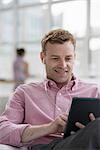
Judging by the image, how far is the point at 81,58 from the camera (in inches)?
262

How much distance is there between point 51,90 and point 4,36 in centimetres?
647

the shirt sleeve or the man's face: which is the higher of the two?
the man's face

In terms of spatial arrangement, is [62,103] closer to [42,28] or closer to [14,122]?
[14,122]

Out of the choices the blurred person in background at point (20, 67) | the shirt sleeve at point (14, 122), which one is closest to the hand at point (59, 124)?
the shirt sleeve at point (14, 122)

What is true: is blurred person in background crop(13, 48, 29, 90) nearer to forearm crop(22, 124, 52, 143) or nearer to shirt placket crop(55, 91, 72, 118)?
shirt placket crop(55, 91, 72, 118)

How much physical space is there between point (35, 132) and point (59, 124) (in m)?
0.14

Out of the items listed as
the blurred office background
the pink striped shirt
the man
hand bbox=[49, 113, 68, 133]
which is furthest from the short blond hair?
the blurred office background

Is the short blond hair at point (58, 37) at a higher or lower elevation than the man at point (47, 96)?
higher

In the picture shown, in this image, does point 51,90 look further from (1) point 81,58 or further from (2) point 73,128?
(1) point 81,58

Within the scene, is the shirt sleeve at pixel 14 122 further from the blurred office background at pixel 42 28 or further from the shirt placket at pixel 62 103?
the blurred office background at pixel 42 28

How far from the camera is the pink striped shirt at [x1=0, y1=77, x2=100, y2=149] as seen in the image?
5.54ft

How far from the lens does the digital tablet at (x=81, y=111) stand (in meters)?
1.37

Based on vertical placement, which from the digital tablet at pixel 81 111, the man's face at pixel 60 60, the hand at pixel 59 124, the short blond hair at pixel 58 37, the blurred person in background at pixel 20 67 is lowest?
the blurred person in background at pixel 20 67

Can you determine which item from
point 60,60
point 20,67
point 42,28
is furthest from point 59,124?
point 42,28
